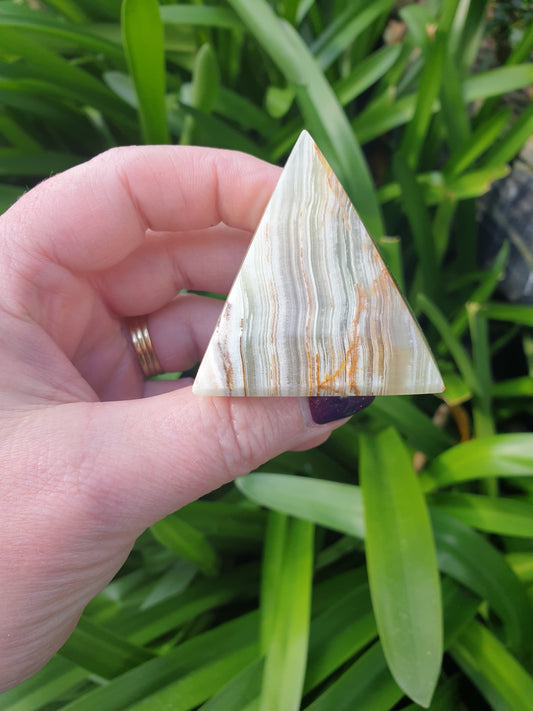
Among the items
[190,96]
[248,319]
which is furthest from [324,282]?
[190,96]

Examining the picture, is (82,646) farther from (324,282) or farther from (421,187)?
(421,187)

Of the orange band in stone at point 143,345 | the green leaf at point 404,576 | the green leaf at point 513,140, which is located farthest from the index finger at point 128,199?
the green leaf at point 513,140

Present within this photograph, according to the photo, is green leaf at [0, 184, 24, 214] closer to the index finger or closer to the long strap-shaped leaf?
the index finger

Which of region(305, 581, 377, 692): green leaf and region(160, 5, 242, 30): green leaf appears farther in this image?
region(160, 5, 242, 30): green leaf

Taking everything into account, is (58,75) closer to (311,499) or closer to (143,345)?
(143,345)

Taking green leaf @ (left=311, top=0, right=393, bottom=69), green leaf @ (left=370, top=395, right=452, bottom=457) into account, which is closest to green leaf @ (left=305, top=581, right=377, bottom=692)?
green leaf @ (left=370, top=395, right=452, bottom=457)

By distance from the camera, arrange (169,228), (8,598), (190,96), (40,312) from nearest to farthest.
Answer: (8,598)
(40,312)
(169,228)
(190,96)
